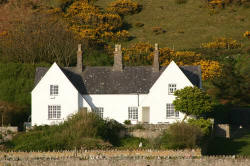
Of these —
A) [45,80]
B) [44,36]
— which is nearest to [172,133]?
[45,80]

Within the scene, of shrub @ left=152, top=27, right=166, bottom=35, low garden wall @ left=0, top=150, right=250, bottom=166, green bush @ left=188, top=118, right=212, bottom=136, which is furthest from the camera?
shrub @ left=152, top=27, right=166, bottom=35

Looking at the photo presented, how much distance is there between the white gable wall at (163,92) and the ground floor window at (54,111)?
6442mm

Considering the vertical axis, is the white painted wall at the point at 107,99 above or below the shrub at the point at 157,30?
below

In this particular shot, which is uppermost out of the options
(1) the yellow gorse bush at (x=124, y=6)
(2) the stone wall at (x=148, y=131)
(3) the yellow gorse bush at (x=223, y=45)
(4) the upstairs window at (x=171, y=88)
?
(1) the yellow gorse bush at (x=124, y=6)

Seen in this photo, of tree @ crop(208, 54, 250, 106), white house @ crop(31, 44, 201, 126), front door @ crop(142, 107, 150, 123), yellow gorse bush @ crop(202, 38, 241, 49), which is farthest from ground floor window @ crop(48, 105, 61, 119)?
yellow gorse bush @ crop(202, 38, 241, 49)

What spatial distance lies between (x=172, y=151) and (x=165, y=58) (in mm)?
41973

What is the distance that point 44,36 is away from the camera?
2638 inches

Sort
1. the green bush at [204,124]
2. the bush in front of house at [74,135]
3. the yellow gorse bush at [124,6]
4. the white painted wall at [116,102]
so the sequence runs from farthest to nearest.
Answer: the yellow gorse bush at [124,6] < the white painted wall at [116,102] < the green bush at [204,124] < the bush in front of house at [74,135]

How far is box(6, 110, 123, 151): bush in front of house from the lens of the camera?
123 feet

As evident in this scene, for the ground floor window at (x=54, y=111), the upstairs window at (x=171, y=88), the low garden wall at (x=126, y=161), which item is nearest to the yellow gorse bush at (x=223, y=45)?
the upstairs window at (x=171, y=88)

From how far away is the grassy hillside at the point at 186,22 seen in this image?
3548 inches

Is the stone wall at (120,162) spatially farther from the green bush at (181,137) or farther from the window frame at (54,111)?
the window frame at (54,111)

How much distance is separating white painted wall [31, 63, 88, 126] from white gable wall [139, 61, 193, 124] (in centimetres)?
556

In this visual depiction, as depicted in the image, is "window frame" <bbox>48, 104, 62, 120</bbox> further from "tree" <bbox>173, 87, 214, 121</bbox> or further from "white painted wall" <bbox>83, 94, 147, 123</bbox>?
"tree" <bbox>173, 87, 214, 121</bbox>
